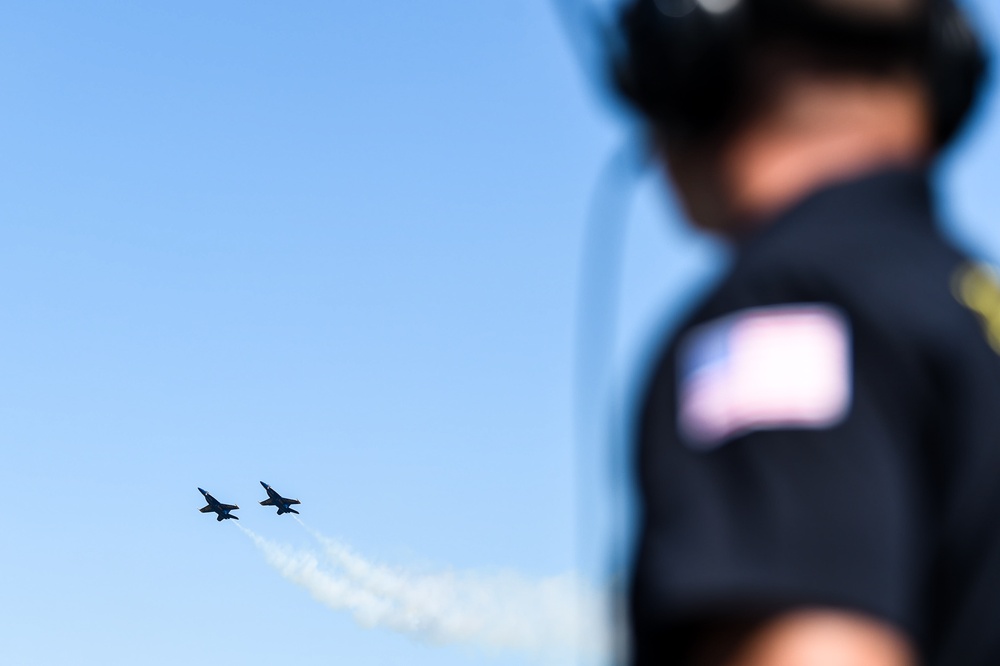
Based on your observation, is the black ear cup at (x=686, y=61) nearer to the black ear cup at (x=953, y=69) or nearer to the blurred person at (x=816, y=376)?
the blurred person at (x=816, y=376)

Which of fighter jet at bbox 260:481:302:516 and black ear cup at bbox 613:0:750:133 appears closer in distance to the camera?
black ear cup at bbox 613:0:750:133

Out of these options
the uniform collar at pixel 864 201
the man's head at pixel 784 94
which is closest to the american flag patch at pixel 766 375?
the uniform collar at pixel 864 201

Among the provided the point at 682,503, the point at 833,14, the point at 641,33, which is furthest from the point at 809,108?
the point at 682,503

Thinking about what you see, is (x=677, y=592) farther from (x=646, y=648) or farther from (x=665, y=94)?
(x=665, y=94)

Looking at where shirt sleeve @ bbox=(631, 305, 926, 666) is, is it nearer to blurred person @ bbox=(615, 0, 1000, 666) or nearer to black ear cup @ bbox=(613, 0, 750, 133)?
blurred person @ bbox=(615, 0, 1000, 666)

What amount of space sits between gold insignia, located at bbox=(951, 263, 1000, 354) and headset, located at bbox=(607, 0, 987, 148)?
1.45ft

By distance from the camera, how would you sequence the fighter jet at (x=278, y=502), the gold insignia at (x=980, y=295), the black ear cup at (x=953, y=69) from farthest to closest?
the fighter jet at (x=278, y=502), the black ear cup at (x=953, y=69), the gold insignia at (x=980, y=295)

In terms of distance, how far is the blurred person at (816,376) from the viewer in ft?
6.14

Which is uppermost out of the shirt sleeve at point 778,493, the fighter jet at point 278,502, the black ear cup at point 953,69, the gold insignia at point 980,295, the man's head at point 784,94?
the fighter jet at point 278,502

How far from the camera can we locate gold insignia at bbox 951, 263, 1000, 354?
2240 mm

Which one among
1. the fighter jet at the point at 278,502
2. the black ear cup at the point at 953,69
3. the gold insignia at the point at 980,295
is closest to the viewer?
the gold insignia at the point at 980,295

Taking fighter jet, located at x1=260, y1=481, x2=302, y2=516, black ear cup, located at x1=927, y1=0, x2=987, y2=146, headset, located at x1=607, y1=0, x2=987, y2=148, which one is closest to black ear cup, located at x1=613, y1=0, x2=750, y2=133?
headset, located at x1=607, y1=0, x2=987, y2=148

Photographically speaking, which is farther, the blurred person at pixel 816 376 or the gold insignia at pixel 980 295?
the gold insignia at pixel 980 295

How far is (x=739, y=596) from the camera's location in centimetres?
185
